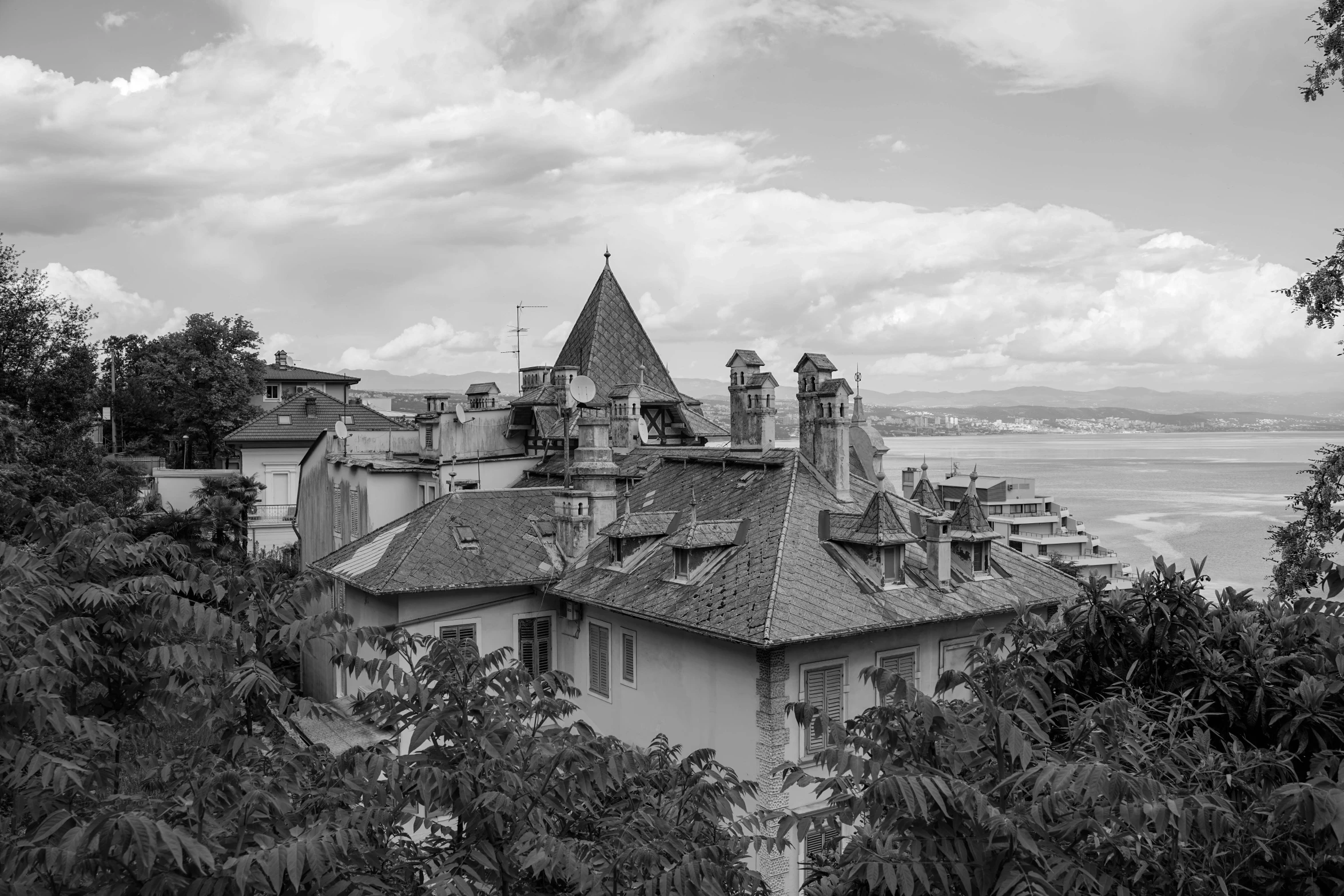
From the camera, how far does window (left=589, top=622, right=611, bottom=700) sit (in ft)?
66.1

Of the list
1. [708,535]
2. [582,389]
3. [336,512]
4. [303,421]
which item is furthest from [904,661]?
[303,421]

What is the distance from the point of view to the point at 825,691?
17172 mm

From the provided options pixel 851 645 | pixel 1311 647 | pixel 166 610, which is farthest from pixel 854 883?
pixel 851 645

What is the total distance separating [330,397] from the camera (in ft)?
170

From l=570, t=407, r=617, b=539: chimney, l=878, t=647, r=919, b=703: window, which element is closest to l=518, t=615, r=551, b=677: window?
l=570, t=407, r=617, b=539: chimney

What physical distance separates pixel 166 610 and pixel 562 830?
Result: 310 centimetres

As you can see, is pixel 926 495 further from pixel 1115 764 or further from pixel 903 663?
pixel 1115 764

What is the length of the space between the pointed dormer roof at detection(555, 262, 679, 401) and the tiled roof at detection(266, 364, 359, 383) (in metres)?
36.0

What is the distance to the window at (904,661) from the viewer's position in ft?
59.3

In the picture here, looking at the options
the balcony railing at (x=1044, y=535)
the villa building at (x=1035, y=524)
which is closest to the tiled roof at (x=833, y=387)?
the villa building at (x=1035, y=524)

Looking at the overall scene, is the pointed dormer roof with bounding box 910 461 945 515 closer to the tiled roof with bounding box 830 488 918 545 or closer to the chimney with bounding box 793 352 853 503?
the chimney with bounding box 793 352 853 503

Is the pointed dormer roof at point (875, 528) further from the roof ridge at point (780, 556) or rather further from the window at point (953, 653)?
the window at point (953, 653)

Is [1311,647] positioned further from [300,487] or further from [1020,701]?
[300,487]

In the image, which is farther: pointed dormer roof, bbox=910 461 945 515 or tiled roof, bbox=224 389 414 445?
tiled roof, bbox=224 389 414 445
